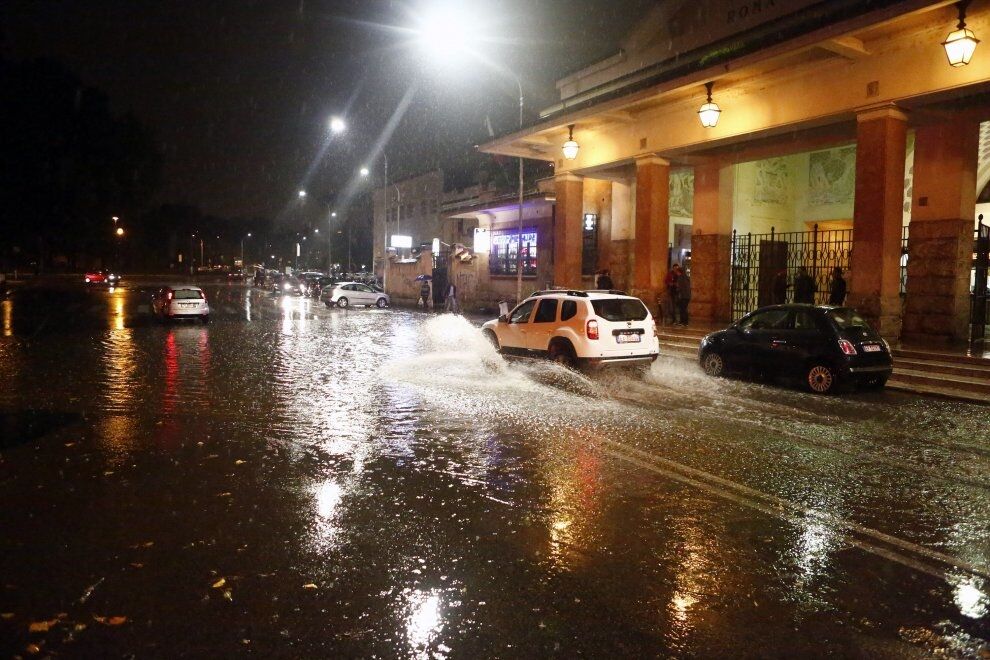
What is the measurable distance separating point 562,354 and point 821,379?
4497 mm

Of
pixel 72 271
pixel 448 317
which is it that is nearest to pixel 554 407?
pixel 448 317

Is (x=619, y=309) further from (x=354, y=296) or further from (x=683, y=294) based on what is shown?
(x=354, y=296)

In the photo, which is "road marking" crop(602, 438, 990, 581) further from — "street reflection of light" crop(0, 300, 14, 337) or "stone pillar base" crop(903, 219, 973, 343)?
"street reflection of light" crop(0, 300, 14, 337)

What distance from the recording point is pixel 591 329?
13031 millimetres

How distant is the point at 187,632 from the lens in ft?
12.2

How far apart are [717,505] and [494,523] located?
191 cm

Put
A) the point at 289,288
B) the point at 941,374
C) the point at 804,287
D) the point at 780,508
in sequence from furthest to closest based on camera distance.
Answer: the point at 289,288 < the point at 804,287 < the point at 941,374 < the point at 780,508

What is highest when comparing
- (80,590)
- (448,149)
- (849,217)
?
(448,149)

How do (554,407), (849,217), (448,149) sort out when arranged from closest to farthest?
1. (554,407)
2. (849,217)
3. (448,149)

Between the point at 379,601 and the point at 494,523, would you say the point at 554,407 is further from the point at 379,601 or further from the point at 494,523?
the point at 379,601

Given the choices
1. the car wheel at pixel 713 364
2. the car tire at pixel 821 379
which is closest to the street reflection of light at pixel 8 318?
the car wheel at pixel 713 364

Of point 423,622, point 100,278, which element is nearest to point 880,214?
point 423,622

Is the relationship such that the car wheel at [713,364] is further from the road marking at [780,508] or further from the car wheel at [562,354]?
the road marking at [780,508]

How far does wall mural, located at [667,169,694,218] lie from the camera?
24.5 m
